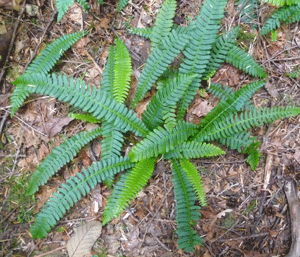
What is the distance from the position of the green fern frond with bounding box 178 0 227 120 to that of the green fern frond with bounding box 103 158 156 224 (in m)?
0.80

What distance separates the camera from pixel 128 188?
3074mm

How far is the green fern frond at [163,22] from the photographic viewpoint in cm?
338

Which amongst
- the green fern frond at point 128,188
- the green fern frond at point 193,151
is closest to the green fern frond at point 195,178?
the green fern frond at point 193,151

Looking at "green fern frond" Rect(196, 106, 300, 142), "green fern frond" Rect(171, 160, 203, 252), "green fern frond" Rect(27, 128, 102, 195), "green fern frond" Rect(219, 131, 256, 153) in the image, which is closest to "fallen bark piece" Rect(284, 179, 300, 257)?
"green fern frond" Rect(219, 131, 256, 153)

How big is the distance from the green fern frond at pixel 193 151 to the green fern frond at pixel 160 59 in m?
0.80

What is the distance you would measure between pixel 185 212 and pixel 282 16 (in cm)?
262

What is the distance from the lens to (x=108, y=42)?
3801 millimetres

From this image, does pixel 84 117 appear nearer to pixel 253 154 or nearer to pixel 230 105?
pixel 230 105

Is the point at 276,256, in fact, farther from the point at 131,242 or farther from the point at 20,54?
the point at 20,54

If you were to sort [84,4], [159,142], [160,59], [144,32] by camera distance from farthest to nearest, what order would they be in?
[84,4], [144,32], [160,59], [159,142]

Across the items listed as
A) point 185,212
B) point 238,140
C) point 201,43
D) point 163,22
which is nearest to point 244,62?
point 201,43

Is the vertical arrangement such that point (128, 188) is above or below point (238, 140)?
below

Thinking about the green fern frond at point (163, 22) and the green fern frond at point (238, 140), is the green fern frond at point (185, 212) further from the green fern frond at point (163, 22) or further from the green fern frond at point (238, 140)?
the green fern frond at point (163, 22)

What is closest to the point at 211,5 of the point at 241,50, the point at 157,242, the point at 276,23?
the point at 241,50
